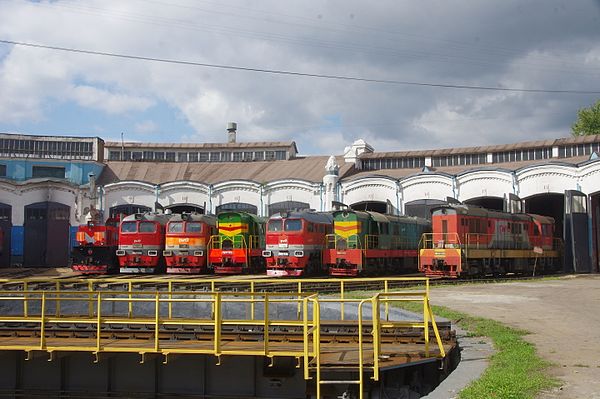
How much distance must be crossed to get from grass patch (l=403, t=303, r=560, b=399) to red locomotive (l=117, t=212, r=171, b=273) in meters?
21.4

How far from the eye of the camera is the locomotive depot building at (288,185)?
4138 cm

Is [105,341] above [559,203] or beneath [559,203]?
beneath

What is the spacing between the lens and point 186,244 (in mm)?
32594

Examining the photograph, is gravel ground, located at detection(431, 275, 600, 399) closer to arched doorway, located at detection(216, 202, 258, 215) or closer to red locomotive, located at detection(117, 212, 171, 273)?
red locomotive, located at detection(117, 212, 171, 273)

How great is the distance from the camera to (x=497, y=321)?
16.1m

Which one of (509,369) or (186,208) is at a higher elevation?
(186,208)

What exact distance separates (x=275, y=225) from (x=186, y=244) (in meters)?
5.37

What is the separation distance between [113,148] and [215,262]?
29.6 m

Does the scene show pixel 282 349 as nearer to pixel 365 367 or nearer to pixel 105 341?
pixel 365 367

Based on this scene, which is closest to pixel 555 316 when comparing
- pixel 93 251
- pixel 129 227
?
pixel 129 227

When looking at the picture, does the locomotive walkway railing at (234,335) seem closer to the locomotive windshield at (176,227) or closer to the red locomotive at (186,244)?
the red locomotive at (186,244)

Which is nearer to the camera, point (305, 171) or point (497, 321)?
→ point (497, 321)

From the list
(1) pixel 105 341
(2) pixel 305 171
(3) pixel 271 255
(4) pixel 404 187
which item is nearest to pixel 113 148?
(2) pixel 305 171

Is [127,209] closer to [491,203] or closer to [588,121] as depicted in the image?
[491,203]
